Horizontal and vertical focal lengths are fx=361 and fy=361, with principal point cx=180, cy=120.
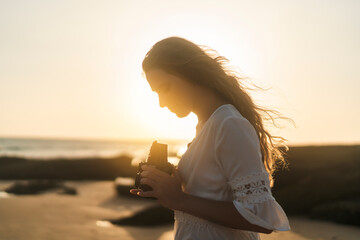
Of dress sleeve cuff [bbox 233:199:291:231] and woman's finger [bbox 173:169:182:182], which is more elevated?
woman's finger [bbox 173:169:182:182]

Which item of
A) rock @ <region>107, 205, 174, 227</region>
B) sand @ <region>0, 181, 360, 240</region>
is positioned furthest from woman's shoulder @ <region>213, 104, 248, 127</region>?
rock @ <region>107, 205, 174, 227</region>

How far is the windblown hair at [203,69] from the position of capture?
1.91 m

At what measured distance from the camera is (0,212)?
7.62 m

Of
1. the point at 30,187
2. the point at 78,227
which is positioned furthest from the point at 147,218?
the point at 30,187

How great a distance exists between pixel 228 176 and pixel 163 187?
335 millimetres

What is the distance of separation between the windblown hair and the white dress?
15 centimetres

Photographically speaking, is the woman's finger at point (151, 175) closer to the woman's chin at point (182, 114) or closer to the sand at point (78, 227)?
the woman's chin at point (182, 114)

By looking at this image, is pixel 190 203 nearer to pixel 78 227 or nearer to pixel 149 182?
pixel 149 182

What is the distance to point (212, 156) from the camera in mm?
1773

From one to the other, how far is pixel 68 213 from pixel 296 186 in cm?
514

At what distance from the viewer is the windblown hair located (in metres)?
1.91

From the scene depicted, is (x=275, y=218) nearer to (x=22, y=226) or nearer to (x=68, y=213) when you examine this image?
(x=22, y=226)

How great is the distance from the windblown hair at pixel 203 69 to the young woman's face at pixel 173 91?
30 millimetres

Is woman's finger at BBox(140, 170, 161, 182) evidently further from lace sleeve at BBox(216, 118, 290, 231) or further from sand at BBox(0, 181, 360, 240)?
sand at BBox(0, 181, 360, 240)
